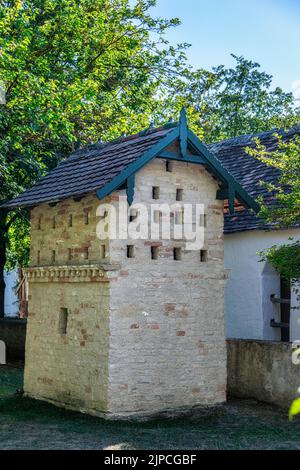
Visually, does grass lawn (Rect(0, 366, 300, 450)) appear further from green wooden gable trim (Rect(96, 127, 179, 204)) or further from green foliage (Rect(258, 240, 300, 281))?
green wooden gable trim (Rect(96, 127, 179, 204))

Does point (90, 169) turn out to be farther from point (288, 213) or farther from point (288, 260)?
point (288, 260)

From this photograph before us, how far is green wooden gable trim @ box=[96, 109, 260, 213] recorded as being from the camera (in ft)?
40.9

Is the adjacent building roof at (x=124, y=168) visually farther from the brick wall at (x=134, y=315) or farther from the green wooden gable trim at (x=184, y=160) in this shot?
the brick wall at (x=134, y=315)

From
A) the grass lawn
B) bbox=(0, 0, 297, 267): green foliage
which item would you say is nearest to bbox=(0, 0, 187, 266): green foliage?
bbox=(0, 0, 297, 267): green foliage

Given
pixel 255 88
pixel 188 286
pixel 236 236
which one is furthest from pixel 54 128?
pixel 255 88

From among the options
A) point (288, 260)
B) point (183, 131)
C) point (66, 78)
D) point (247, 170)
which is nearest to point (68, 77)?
point (66, 78)

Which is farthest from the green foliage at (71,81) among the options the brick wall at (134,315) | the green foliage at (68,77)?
the brick wall at (134,315)

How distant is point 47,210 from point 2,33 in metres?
5.88

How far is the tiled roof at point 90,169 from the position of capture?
515 inches

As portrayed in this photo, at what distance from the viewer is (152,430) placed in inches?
465

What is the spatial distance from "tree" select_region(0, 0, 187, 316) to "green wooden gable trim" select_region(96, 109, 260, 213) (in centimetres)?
556

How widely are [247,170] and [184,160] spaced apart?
5790mm

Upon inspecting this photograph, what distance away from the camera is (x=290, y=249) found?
1251cm
